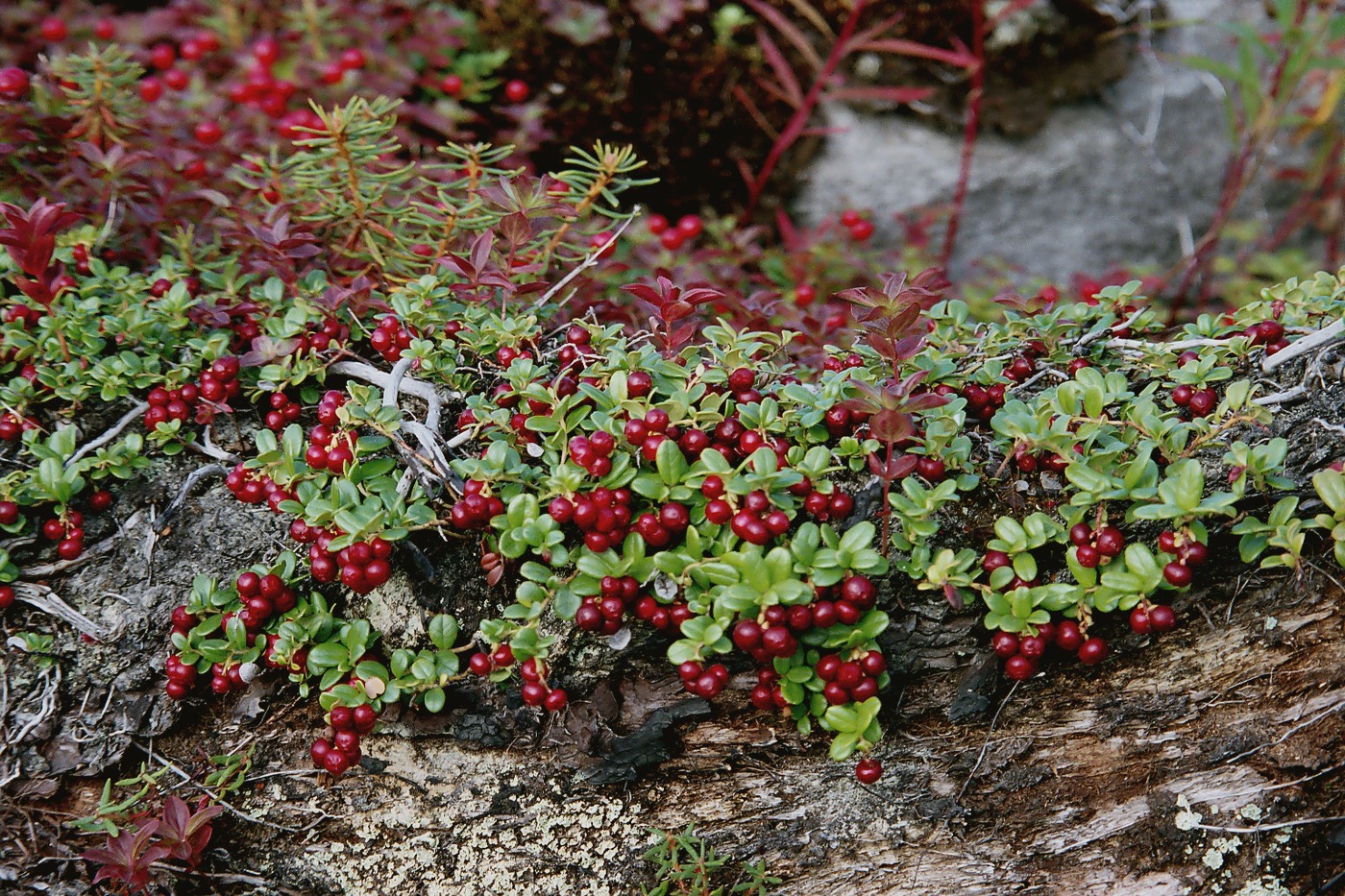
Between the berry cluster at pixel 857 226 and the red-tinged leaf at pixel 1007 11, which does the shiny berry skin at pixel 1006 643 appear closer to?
the berry cluster at pixel 857 226

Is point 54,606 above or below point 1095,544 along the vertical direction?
below

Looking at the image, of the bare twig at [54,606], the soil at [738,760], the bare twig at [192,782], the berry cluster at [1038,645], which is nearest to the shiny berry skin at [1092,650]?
the berry cluster at [1038,645]

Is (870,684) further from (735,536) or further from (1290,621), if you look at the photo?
(1290,621)

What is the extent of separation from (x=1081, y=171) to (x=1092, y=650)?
3.69m

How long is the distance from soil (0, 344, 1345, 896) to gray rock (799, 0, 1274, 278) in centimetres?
294

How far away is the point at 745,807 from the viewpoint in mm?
1715

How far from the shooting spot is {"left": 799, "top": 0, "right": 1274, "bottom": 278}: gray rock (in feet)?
14.2

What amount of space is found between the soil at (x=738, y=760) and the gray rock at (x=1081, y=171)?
9.66 ft

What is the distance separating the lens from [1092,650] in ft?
4.87

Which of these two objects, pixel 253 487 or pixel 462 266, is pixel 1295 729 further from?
pixel 253 487

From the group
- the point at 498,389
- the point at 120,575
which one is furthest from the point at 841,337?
the point at 120,575

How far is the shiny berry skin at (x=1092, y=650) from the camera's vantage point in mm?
1482

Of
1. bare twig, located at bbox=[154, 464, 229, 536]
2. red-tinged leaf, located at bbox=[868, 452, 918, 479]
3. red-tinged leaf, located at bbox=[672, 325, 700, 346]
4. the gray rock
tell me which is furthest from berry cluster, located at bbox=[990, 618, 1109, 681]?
the gray rock

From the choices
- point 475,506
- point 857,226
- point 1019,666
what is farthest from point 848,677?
point 857,226
